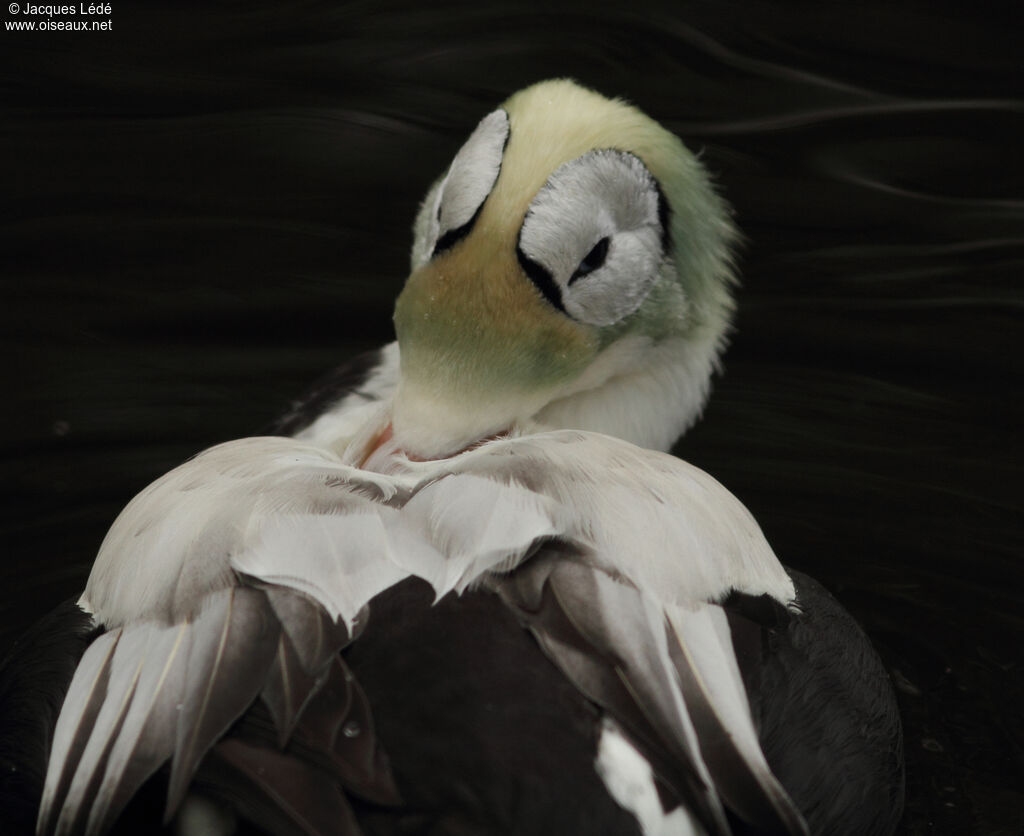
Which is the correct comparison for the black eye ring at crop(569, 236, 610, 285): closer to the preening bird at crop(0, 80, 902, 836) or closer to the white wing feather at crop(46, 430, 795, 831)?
the preening bird at crop(0, 80, 902, 836)

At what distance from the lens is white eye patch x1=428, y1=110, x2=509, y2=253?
2971 millimetres

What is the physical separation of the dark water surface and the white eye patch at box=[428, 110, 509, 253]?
1.17 meters

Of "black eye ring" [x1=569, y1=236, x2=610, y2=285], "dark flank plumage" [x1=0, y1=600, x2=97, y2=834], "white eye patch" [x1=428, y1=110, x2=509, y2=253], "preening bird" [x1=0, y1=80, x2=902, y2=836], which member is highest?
"white eye patch" [x1=428, y1=110, x2=509, y2=253]

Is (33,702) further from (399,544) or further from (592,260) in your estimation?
(592,260)

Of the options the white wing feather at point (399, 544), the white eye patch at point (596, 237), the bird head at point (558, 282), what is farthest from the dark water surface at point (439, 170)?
the white wing feather at point (399, 544)

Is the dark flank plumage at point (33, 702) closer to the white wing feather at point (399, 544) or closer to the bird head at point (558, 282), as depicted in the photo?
the white wing feather at point (399, 544)

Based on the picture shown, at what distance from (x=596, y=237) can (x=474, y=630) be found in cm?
107

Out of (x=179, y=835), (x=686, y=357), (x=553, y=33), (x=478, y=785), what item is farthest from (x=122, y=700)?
(x=553, y=33)

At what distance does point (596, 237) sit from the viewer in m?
3.04

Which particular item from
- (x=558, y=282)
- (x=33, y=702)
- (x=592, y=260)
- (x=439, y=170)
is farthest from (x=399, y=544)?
(x=439, y=170)

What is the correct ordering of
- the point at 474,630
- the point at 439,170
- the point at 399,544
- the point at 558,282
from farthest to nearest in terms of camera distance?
the point at 439,170 → the point at 558,282 → the point at 399,544 → the point at 474,630

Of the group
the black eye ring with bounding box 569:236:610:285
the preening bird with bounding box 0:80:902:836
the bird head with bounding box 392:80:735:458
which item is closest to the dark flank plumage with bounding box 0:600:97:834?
the preening bird with bounding box 0:80:902:836

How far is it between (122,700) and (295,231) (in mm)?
2694

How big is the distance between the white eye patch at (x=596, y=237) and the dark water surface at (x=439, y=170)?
2.94 ft
